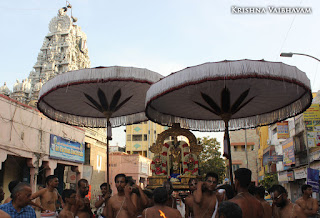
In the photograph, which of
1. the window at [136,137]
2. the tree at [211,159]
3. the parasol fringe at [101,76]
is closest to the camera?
the parasol fringe at [101,76]

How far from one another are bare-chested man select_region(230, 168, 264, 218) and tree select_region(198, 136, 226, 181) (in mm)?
31033

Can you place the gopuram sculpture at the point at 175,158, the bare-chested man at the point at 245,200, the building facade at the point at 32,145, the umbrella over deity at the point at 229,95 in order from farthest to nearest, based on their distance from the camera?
the building facade at the point at 32,145 < the gopuram sculpture at the point at 175,158 < the umbrella over deity at the point at 229,95 < the bare-chested man at the point at 245,200

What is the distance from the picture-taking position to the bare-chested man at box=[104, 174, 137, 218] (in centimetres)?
540

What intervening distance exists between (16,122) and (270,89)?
15.1m

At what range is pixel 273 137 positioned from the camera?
109 feet

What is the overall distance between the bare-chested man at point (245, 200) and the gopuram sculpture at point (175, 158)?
4.67 meters

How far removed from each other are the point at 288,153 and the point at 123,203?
24.4 meters

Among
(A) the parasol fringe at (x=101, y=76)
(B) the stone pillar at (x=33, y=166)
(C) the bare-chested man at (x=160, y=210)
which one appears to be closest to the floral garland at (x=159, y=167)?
(A) the parasol fringe at (x=101, y=76)

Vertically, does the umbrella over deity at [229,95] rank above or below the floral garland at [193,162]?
above

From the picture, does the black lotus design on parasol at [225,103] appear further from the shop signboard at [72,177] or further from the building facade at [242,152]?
the building facade at [242,152]

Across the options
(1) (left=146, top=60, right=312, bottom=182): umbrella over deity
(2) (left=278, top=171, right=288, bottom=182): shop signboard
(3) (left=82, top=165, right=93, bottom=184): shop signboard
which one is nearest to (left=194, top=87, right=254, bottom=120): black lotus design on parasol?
(1) (left=146, top=60, right=312, bottom=182): umbrella over deity

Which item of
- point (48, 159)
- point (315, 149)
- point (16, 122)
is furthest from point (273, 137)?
point (16, 122)

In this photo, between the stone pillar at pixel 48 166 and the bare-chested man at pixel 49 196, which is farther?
the stone pillar at pixel 48 166

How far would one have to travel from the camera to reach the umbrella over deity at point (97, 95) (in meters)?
7.18
